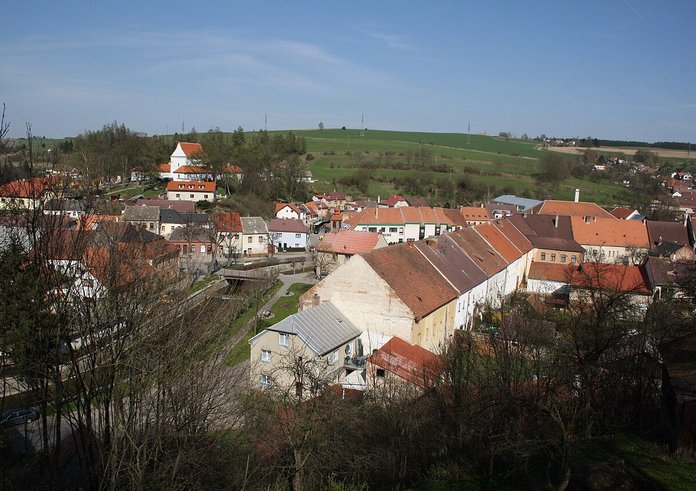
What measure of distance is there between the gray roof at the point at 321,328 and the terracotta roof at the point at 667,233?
1499 inches

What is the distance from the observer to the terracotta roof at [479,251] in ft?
106

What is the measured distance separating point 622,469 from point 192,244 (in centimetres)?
4414

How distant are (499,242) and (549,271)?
476cm

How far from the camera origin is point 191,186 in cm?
6378

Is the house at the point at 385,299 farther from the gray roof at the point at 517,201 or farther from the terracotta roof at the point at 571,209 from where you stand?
the gray roof at the point at 517,201

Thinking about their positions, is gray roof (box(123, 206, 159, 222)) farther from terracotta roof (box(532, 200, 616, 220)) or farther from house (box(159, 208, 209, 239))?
terracotta roof (box(532, 200, 616, 220))

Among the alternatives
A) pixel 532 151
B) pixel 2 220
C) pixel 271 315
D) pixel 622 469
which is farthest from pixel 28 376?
pixel 532 151

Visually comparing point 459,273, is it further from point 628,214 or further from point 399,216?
point 628,214

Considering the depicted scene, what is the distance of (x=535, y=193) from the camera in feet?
294

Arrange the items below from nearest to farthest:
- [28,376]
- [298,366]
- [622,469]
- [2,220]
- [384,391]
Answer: [28,376]
[2,220]
[622,469]
[298,366]
[384,391]

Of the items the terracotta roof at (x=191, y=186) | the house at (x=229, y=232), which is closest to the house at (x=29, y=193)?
the house at (x=229, y=232)

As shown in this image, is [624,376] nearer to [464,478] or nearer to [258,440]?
[464,478]

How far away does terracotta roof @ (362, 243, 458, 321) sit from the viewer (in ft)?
76.1

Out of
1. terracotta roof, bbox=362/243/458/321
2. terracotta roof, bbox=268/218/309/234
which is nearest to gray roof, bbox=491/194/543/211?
terracotta roof, bbox=268/218/309/234
